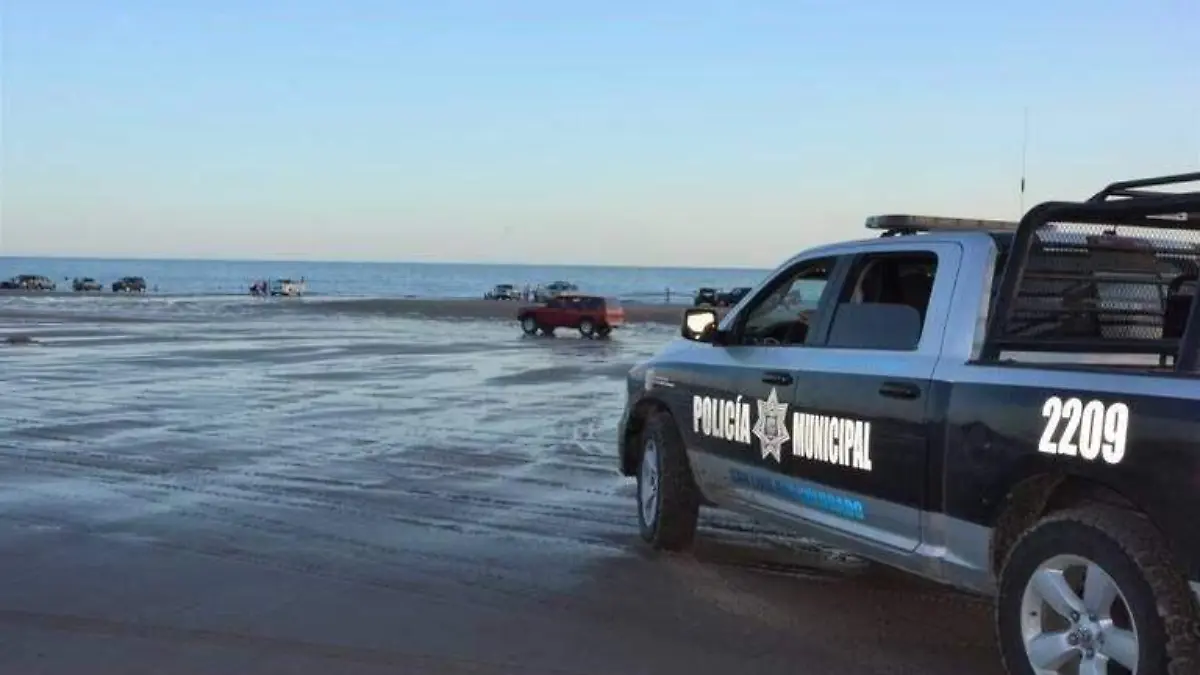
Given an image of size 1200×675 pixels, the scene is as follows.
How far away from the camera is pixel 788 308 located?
23.5 ft

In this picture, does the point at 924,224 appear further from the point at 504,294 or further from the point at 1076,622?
the point at 504,294

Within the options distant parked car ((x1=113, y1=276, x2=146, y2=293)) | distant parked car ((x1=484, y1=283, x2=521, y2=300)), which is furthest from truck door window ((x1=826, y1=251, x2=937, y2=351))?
distant parked car ((x1=113, y1=276, x2=146, y2=293))

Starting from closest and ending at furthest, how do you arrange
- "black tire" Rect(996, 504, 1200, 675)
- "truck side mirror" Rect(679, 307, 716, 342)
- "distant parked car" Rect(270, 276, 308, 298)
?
"black tire" Rect(996, 504, 1200, 675) → "truck side mirror" Rect(679, 307, 716, 342) → "distant parked car" Rect(270, 276, 308, 298)

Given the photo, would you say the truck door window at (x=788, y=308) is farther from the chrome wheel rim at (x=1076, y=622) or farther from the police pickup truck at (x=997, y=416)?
the chrome wheel rim at (x=1076, y=622)

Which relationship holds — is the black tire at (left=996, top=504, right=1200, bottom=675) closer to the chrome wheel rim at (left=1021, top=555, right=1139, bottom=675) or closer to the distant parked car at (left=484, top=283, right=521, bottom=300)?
the chrome wheel rim at (left=1021, top=555, right=1139, bottom=675)

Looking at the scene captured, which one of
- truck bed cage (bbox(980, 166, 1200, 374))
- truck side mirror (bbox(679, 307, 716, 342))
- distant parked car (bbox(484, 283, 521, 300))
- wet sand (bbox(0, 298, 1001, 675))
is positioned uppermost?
truck bed cage (bbox(980, 166, 1200, 374))

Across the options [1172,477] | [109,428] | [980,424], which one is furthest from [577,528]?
[109,428]

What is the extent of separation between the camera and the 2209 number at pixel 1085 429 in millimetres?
4062

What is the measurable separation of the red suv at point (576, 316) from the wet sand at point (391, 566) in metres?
24.4

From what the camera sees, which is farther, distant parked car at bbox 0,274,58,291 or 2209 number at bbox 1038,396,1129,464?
distant parked car at bbox 0,274,58,291

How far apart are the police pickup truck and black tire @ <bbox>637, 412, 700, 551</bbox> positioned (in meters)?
0.01

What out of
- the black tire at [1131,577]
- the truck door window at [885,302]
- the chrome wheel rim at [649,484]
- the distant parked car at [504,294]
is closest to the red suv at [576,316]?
the chrome wheel rim at [649,484]

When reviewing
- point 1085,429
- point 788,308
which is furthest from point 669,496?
point 1085,429

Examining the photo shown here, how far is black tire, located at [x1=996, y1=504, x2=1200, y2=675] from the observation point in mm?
3939
